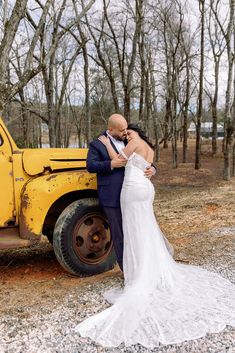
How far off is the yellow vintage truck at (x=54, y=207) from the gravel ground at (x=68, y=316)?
30 centimetres

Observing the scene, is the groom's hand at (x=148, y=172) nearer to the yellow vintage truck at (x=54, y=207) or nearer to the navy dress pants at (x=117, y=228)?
the navy dress pants at (x=117, y=228)

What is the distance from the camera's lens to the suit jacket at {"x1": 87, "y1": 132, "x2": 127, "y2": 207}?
4398 millimetres

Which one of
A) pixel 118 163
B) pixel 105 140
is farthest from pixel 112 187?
pixel 105 140

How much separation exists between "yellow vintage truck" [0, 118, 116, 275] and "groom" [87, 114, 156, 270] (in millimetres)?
485

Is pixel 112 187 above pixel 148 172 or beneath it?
beneath

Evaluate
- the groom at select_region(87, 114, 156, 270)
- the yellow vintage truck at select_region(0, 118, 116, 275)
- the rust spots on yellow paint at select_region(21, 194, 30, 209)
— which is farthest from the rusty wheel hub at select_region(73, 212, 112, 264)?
the rust spots on yellow paint at select_region(21, 194, 30, 209)

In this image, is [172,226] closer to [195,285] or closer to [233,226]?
[233,226]

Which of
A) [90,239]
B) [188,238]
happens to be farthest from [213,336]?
[188,238]

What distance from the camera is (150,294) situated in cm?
398

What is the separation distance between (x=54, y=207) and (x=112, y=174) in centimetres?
110

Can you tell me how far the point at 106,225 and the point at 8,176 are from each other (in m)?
1.37

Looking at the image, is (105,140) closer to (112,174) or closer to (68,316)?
(112,174)

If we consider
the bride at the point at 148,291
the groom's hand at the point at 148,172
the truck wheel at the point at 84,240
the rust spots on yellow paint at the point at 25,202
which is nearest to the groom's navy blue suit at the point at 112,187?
the bride at the point at 148,291

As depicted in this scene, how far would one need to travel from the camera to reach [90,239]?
4934mm
